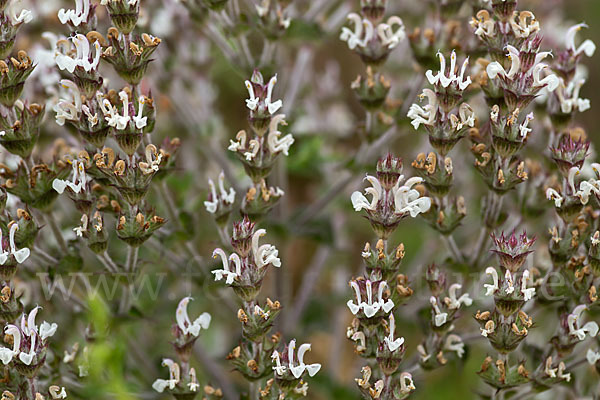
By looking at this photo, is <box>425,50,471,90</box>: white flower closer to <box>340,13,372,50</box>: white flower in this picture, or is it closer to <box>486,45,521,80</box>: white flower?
<box>486,45,521,80</box>: white flower

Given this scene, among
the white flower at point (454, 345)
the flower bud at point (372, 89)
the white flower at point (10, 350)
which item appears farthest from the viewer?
the flower bud at point (372, 89)

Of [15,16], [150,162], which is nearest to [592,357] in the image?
[150,162]

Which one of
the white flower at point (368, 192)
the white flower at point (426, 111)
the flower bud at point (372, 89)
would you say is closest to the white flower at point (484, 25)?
the white flower at point (426, 111)

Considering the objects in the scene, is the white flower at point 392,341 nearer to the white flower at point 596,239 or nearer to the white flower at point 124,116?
the white flower at point 596,239

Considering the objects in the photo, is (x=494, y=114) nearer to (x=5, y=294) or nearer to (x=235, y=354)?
(x=235, y=354)

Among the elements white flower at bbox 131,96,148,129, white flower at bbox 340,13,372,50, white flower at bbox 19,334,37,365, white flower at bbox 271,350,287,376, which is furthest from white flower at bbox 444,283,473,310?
white flower at bbox 19,334,37,365

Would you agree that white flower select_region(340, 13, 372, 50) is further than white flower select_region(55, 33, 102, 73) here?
Yes
